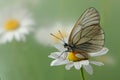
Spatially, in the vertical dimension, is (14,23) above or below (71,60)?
above

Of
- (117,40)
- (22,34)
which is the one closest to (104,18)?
(117,40)

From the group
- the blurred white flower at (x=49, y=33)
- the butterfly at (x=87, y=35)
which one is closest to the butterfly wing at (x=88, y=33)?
the butterfly at (x=87, y=35)

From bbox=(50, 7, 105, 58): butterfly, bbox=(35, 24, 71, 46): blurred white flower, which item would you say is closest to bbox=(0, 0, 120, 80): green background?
bbox=(35, 24, 71, 46): blurred white flower

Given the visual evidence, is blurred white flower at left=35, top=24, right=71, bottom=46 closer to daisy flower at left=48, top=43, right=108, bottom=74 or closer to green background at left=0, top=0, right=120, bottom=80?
green background at left=0, top=0, right=120, bottom=80

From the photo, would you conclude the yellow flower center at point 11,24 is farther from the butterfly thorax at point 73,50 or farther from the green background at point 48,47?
the butterfly thorax at point 73,50

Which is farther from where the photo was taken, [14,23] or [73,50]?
[14,23]

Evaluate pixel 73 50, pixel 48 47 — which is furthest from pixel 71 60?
pixel 48 47

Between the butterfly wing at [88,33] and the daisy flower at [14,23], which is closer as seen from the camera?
the butterfly wing at [88,33]

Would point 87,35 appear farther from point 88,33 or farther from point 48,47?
point 48,47
